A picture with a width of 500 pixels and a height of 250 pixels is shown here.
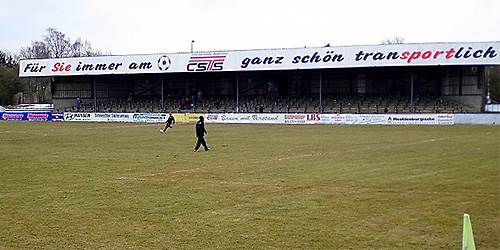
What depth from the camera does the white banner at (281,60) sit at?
57034mm

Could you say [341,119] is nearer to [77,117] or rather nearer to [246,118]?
[246,118]

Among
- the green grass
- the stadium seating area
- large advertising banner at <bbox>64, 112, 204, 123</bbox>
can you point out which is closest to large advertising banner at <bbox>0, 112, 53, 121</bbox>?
large advertising banner at <bbox>64, 112, 204, 123</bbox>

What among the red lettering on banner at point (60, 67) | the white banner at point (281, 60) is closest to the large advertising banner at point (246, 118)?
the white banner at point (281, 60)

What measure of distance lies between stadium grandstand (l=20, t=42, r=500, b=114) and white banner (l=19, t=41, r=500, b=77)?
0.30 ft

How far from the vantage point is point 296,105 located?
224 feet

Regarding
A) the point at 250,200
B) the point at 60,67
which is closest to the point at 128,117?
the point at 60,67

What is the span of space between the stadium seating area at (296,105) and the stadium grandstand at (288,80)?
106 mm

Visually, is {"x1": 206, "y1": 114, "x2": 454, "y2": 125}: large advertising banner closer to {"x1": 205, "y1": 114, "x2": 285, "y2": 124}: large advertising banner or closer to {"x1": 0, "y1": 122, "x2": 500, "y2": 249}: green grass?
{"x1": 205, "y1": 114, "x2": 285, "y2": 124}: large advertising banner

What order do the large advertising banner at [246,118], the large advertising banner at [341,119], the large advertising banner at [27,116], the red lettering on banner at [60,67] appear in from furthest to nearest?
the red lettering on banner at [60,67]
the large advertising banner at [27,116]
the large advertising banner at [246,118]
the large advertising banner at [341,119]

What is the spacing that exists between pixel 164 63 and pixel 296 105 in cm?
1532

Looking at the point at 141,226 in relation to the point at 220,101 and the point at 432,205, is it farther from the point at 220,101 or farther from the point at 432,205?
the point at 220,101

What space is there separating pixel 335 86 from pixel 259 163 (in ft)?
171

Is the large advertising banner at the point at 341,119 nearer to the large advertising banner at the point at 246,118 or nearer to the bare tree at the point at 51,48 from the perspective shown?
the large advertising banner at the point at 246,118

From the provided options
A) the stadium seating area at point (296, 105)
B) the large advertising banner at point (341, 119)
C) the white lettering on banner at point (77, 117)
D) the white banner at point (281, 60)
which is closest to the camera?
the large advertising banner at point (341, 119)
